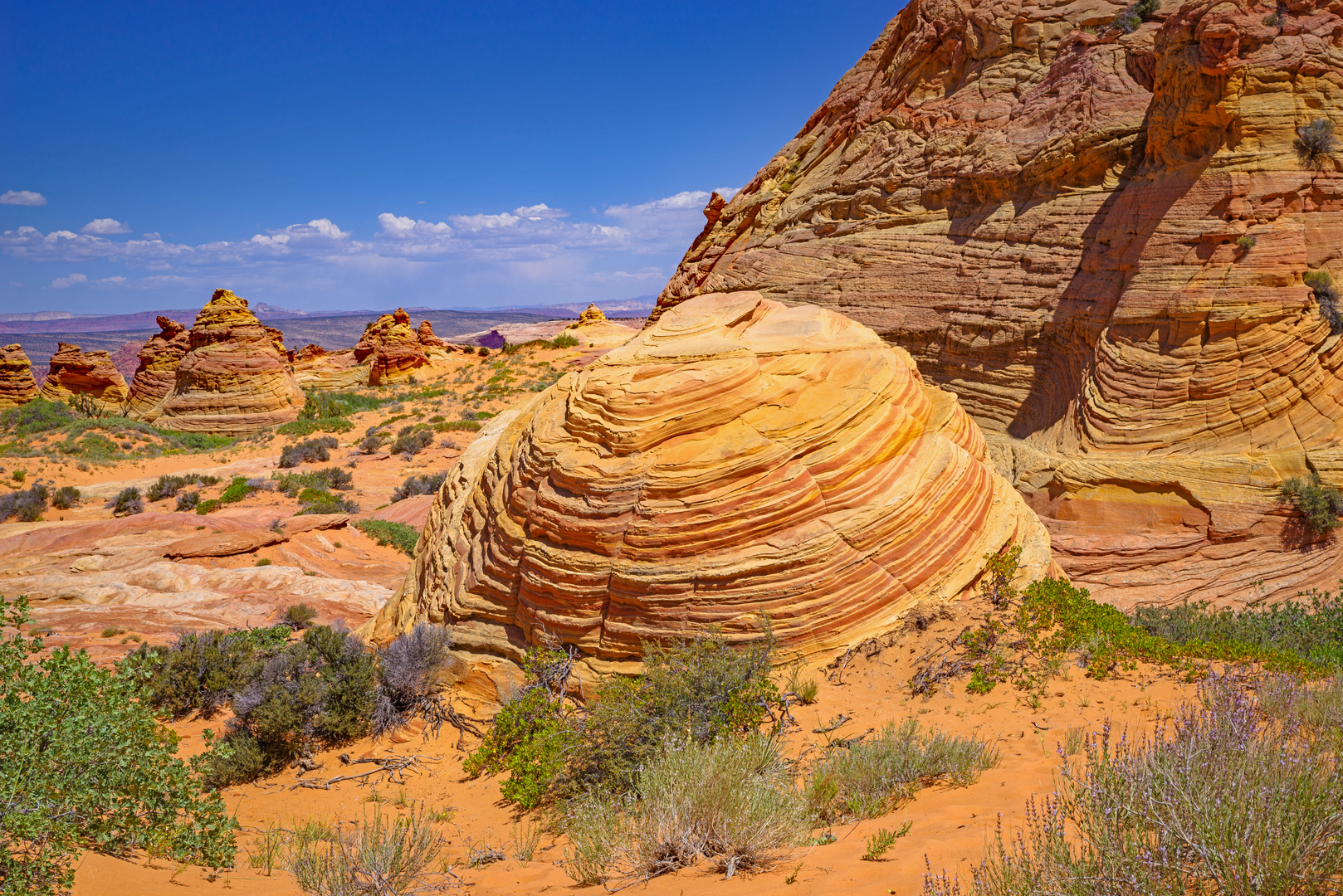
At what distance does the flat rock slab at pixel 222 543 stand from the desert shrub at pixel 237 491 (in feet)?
20.0

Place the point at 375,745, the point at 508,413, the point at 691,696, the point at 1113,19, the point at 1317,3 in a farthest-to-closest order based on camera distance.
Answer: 1. the point at 1113,19
2. the point at 1317,3
3. the point at 508,413
4. the point at 375,745
5. the point at 691,696

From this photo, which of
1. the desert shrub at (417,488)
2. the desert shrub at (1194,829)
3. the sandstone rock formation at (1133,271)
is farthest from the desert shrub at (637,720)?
the desert shrub at (417,488)

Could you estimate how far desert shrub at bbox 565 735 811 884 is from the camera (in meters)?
3.92

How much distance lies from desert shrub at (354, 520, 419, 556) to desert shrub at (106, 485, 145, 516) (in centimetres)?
668

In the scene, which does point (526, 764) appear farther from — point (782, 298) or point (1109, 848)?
point (782, 298)

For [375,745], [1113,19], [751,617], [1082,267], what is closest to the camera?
[751,617]

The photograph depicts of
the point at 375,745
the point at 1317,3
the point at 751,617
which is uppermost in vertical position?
the point at 1317,3

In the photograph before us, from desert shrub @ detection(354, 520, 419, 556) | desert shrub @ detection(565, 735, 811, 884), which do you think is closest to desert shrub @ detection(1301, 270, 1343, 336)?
desert shrub @ detection(565, 735, 811, 884)

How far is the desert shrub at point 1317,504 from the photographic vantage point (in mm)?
11031

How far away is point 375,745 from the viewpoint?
6844mm

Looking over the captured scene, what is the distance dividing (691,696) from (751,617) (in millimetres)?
926

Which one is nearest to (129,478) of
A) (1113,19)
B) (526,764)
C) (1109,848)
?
(526,764)

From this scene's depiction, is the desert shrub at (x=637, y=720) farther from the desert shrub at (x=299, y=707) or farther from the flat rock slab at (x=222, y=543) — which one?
the flat rock slab at (x=222, y=543)

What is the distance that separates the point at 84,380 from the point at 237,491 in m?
29.4
